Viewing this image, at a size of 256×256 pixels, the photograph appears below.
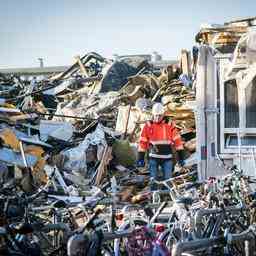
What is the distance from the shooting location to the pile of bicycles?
5.38 m

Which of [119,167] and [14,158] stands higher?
[14,158]

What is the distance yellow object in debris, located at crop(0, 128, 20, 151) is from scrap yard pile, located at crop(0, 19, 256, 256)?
0.09ft

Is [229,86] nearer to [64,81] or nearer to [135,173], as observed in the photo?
[135,173]

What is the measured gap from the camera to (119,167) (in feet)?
51.6

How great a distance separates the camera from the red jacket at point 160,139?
40.5ft

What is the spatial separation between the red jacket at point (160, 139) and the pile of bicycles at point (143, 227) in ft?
13.6

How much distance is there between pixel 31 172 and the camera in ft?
47.4

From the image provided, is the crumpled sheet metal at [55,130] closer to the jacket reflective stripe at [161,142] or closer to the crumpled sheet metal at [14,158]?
the crumpled sheet metal at [14,158]

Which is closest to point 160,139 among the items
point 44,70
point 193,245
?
point 193,245

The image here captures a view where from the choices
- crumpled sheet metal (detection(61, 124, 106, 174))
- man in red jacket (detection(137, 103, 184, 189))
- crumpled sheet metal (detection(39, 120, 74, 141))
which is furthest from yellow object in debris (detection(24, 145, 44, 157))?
man in red jacket (detection(137, 103, 184, 189))

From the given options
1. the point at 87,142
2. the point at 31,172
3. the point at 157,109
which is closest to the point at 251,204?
the point at 157,109

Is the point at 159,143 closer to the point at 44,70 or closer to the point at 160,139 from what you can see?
the point at 160,139

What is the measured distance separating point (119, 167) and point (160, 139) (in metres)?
3.52

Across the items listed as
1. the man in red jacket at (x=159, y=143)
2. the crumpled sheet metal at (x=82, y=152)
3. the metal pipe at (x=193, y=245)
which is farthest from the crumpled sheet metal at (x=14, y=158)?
the metal pipe at (x=193, y=245)
